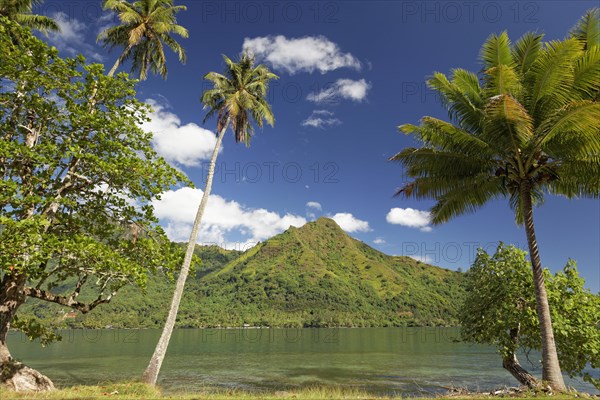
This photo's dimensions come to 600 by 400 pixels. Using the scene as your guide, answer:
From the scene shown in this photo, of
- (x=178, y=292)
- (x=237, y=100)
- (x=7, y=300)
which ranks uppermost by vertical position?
(x=237, y=100)

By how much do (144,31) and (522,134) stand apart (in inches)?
786

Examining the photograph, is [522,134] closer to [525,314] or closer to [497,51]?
[497,51]

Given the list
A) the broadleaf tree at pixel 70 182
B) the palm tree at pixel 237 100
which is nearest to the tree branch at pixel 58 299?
the broadleaf tree at pixel 70 182

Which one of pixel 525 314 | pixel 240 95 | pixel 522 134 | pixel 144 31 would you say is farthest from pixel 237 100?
pixel 525 314

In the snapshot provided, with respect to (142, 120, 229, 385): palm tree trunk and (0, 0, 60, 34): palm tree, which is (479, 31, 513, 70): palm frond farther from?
(0, 0, 60, 34): palm tree

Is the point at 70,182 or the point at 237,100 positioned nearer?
the point at 70,182

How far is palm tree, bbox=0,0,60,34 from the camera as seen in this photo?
21641mm

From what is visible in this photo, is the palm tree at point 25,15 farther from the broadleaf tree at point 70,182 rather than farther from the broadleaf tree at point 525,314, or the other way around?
the broadleaf tree at point 525,314

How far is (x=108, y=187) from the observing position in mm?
15016

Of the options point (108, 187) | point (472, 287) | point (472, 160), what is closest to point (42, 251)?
point (108, 187)

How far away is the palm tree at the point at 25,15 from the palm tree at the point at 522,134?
23.2 m

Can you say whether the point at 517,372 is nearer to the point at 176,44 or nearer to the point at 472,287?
the point at 472,287

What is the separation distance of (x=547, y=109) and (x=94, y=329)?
204769 mm

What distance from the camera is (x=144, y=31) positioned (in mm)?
21516
